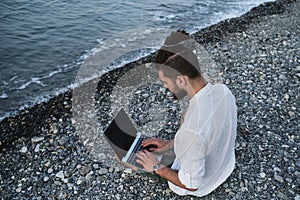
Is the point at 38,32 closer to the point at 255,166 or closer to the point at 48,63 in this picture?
the point at 48,63

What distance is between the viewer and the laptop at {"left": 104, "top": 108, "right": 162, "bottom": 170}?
5.07 meters

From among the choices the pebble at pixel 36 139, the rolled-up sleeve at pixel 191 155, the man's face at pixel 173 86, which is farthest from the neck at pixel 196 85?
the pebble at pixel 36 139

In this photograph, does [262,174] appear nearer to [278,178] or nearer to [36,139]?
[278,178]

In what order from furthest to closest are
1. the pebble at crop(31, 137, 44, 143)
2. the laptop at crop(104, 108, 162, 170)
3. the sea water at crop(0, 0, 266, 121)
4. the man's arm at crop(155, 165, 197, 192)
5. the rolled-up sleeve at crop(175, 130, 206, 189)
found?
the sea water at crop(0, 0, 266, 121) < the pebble at crop(31, 137, 44, 143) < the laptop at crop(104, 108, 162, 170) < the man's arm at crop(155, 165, 197, 192) < the rolled-up sleeve at crop(175, 130, 206, 189)

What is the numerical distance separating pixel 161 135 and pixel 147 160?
1.92 meters

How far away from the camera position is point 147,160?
185 inches

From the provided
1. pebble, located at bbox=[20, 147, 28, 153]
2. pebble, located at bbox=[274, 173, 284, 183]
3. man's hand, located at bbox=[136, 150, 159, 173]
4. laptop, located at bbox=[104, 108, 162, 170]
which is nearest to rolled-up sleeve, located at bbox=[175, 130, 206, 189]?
man's hand, located at bbox=[136, 150, 159, 173]

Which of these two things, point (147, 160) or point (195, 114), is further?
point (147, 160)

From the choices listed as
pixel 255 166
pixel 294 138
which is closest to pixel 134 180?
pixel 255 166

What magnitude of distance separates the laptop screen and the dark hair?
179 centimetres

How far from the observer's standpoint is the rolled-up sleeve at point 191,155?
3.55 metres

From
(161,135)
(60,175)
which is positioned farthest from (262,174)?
(60,175)

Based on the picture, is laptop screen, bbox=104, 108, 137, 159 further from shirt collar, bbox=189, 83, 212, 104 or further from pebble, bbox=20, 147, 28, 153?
pebble, bbox=20, 147, 28, 153

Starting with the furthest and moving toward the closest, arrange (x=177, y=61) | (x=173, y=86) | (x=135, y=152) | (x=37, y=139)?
1. (x=37, y=139)
2. (x=135, y=152)
3. (x=173, y=86)
4. (x=177, y=61)
